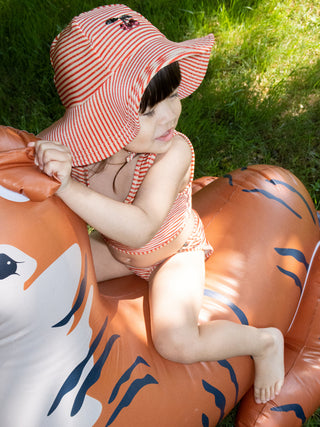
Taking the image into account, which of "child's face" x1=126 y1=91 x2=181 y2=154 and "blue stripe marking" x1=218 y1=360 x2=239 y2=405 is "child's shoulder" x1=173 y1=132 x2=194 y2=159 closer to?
"child's face" x1=126 y1=91 x2=181 y2=154

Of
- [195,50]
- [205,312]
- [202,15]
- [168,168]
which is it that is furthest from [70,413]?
[202,15]

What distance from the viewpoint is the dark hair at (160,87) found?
1319 millimetres

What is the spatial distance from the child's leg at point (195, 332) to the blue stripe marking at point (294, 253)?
27cm

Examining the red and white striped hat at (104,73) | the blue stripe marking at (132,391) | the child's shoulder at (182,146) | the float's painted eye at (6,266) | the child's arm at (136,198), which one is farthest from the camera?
the child's shoulder at (182,146)

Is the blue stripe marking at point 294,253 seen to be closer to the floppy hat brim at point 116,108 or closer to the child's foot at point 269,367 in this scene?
the child's foot at point 269,367

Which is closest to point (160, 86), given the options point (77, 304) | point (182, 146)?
point (182, 146)

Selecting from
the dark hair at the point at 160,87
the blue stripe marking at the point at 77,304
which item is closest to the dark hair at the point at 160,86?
the dark hair at the point at 160,87

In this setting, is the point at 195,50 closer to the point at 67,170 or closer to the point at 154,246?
the point at 67,170

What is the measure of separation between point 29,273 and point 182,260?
66 cm

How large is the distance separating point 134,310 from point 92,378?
30 cm

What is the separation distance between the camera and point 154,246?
1.59 metres

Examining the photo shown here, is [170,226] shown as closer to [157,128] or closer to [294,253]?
[157,128]

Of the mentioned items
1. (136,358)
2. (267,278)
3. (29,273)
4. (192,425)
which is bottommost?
(192,425)

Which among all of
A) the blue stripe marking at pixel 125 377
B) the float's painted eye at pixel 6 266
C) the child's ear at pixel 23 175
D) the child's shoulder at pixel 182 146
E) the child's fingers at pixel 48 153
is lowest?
the blue stripe marking at pixel 125 377
